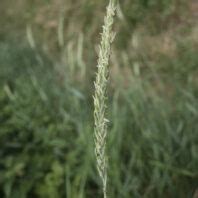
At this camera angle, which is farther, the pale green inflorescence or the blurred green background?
the blurred green background

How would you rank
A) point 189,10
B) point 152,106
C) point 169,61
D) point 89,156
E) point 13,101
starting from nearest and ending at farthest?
point 89,156
point 152,106
point 13,101
point 169,61
point 189,10

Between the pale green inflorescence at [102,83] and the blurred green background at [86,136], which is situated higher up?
the pale green inflorescence at [102,83]

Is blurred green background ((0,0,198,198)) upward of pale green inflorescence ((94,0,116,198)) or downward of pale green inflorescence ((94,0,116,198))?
downward

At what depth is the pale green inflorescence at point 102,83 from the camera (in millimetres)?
854

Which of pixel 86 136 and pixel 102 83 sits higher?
pixel 102 83

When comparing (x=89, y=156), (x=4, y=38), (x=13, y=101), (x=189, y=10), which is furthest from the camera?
(x=4, y=38)

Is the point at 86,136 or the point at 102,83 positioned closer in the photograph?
the point at 102,83

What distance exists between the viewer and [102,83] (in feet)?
2.84

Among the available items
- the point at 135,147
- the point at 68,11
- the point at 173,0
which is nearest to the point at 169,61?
the point at 173,0

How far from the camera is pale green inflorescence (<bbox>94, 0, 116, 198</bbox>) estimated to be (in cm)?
85

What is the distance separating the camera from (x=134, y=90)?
3.31 m

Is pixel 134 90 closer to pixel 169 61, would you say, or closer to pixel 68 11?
pixel 169 61

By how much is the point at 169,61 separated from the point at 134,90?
1.48 m

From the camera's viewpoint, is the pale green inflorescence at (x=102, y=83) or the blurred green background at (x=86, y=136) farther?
the blurred green background at (x=86, y=136)
